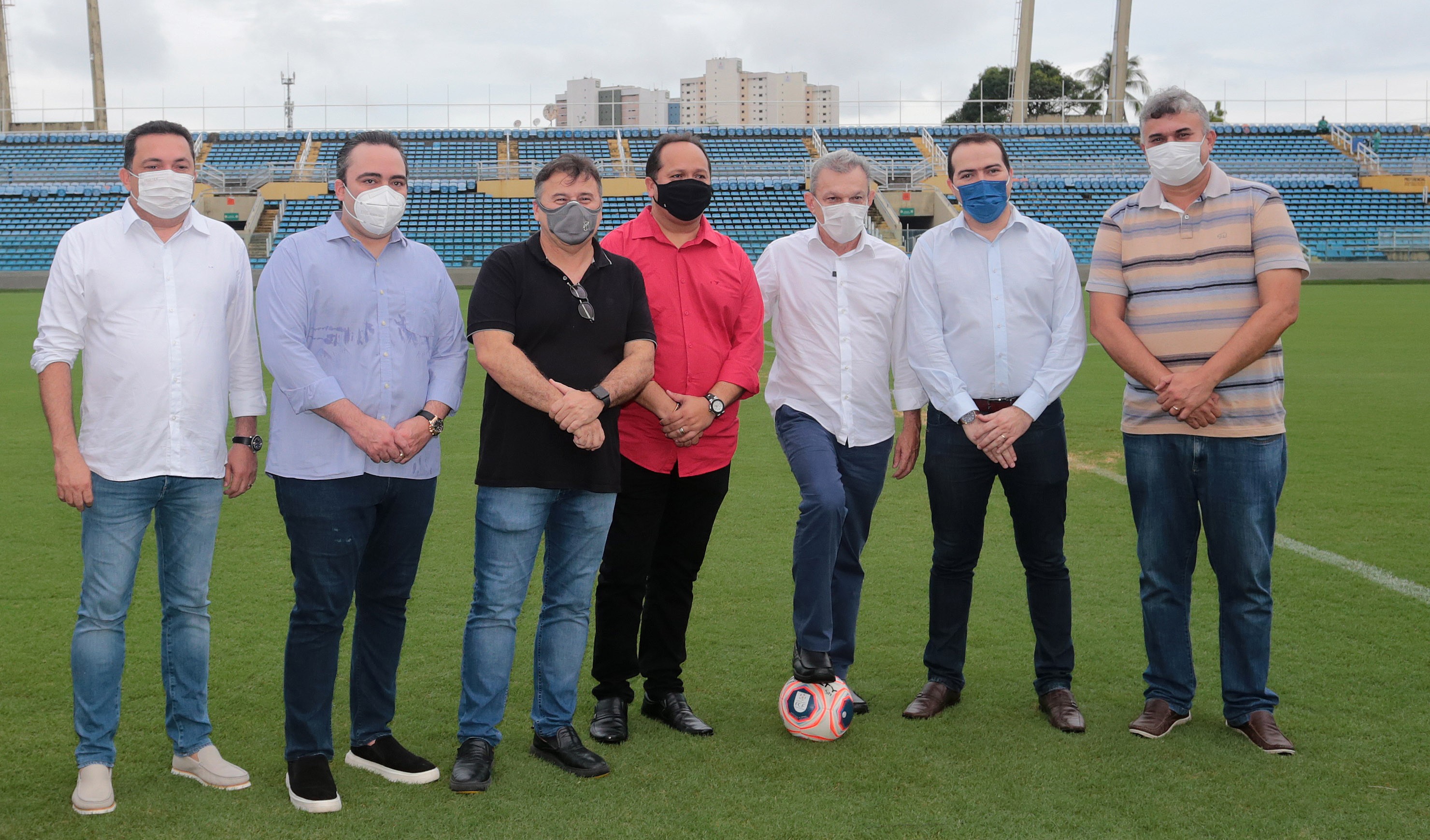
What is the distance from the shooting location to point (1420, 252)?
31.8 m

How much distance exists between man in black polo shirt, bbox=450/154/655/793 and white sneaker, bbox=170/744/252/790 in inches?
24.0

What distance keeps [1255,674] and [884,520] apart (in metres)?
3.20

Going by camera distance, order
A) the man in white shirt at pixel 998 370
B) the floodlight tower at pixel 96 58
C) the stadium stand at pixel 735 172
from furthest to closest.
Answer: the floodlight tower at pixel 96 58 → the stadium stand at pixel 735 172 → the man in white shirt at pixel 998 370

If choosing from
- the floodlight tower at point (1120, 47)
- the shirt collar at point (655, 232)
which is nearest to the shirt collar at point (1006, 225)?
the shirt collar at point (655, 232)

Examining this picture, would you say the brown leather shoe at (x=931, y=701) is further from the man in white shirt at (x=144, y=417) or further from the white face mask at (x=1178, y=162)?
the man in white shirt at (x=144, y=417)

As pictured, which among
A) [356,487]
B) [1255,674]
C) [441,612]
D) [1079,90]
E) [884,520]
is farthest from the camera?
[1079,90]

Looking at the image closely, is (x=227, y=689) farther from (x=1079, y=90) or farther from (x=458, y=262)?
(x=1079, y=90)

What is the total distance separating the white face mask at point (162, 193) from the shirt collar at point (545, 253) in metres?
0.96

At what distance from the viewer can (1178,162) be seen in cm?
363

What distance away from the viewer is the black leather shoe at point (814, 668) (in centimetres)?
368

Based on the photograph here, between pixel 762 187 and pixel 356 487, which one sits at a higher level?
pixel 762 187

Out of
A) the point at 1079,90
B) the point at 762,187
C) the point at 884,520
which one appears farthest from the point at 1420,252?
the point at 1079,90

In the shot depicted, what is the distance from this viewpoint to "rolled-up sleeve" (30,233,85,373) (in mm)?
3109

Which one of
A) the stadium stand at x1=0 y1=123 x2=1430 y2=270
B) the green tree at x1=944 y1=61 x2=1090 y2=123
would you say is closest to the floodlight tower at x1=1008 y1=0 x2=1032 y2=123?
the stadium stand at x1=0 y1=123 x2=1430 y2=270
